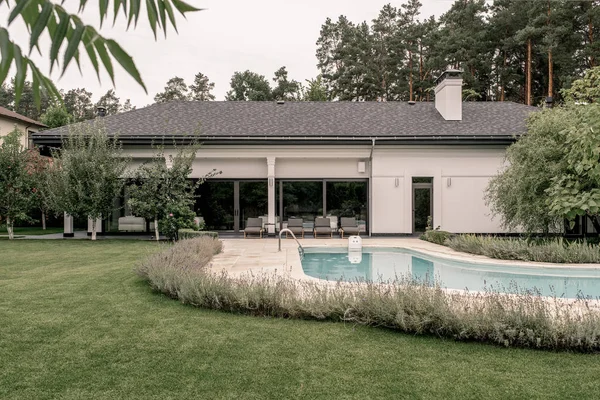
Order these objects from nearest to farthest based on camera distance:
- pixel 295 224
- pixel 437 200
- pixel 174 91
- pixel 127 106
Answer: pixel 437 200 → pixel 295 224 → pixel 174 91 → pixel 127 106

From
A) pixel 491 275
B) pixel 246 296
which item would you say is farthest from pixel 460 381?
pixel 491 275

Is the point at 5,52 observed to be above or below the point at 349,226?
above

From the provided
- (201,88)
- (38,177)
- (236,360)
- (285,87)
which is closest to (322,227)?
(38,177)

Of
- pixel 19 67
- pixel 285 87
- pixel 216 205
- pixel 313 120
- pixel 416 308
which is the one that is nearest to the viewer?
pixel 19 67

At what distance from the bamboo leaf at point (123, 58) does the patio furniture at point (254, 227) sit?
15839 millimetres

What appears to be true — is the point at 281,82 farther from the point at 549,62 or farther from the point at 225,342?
the point at 225,342

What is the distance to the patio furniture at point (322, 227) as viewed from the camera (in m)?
17.3

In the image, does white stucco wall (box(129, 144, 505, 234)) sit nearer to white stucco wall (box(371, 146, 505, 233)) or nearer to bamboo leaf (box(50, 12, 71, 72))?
white stucco wall (box(371, 146, 505, 233))

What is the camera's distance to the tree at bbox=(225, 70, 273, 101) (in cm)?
4028

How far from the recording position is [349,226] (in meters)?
→ 17.8

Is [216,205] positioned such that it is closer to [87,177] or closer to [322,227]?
[322,227]

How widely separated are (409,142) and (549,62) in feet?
56.9

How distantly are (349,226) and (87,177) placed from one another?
32.7ft

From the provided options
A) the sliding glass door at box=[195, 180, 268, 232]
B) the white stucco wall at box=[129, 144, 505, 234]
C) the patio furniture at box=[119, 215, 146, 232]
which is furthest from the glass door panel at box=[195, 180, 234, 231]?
the patio furniture at box=[119, 215, 146, 232]
